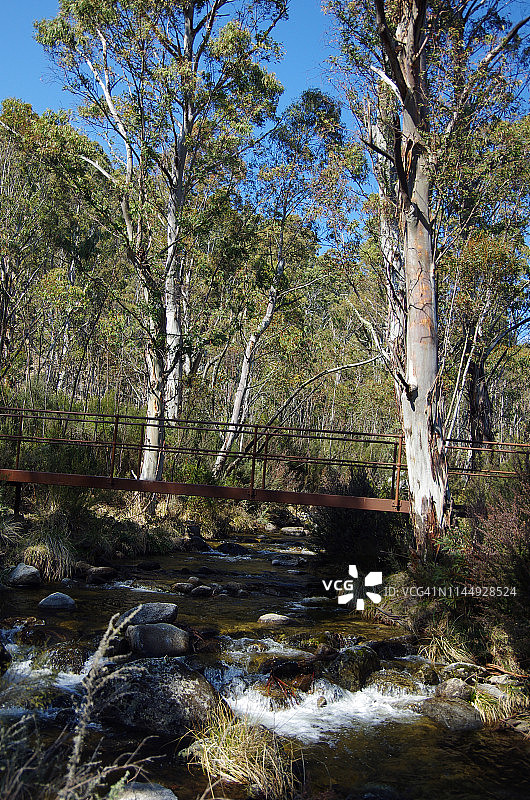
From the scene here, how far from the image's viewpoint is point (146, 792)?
14.8 feet

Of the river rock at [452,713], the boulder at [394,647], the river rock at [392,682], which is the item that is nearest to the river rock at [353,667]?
the river rock at [392,682]

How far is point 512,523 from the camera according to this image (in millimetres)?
7402

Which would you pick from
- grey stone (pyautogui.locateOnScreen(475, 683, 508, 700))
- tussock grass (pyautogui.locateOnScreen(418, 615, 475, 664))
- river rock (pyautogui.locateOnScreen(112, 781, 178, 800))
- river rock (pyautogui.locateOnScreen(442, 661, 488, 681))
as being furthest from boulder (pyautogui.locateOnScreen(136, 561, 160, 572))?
river rock (pyautogui.locateOnScreen(112, 781, 178, 800))

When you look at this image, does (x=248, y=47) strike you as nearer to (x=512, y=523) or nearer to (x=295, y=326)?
(x=295, y=326)

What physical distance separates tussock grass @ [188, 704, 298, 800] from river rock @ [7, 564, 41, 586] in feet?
17.3

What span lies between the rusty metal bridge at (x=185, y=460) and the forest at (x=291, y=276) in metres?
0.13

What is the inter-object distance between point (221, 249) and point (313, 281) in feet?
10.1

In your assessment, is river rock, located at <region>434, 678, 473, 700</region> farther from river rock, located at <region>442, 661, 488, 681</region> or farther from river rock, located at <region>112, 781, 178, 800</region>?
river rock, located at <region>112, 781, 178, 800</region>

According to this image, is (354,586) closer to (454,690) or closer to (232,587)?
(232,587)

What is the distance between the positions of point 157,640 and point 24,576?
3.54 m

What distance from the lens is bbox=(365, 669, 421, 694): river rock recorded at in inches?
278

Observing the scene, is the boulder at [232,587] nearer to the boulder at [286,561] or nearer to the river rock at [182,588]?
the river rock at [182,588]

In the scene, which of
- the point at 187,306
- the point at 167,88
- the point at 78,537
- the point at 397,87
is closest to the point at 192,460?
the point at 187,306

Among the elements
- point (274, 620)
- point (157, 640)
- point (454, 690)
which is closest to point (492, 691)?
point (454, 690)
